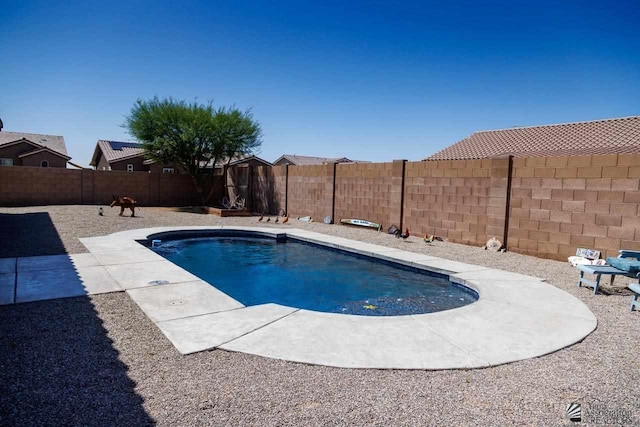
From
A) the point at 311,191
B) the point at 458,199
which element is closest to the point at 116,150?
the point at 311,191

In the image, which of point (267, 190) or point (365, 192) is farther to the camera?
point (267, 190)

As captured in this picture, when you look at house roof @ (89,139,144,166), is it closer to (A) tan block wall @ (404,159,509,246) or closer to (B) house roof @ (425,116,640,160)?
(B) house roof @ (425,116,640,160)

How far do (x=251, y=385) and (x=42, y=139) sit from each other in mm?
43088

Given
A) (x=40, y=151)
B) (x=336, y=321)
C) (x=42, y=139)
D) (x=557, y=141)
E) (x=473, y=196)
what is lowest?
(x=336, y=321)

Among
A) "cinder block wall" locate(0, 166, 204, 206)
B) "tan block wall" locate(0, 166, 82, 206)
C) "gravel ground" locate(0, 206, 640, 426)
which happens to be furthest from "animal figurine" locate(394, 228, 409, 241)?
"tan block wall" locate(0, 166, 82, 206)

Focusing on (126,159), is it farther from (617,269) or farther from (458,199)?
(617,269)

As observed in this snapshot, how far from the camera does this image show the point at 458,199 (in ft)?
37.2

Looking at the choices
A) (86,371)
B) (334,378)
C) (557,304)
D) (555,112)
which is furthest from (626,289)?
(555,112)

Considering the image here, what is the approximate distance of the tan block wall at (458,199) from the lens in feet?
34.0

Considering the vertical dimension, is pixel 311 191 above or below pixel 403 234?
above

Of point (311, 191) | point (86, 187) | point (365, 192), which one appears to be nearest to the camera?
point (365, 192)

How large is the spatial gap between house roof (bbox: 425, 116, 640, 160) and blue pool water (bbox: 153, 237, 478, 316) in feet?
46.9

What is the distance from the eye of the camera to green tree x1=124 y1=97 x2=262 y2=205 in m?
20.2

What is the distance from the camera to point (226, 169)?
2295cm
